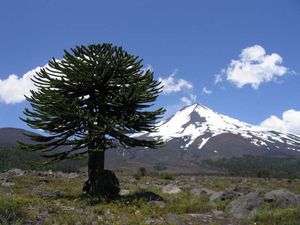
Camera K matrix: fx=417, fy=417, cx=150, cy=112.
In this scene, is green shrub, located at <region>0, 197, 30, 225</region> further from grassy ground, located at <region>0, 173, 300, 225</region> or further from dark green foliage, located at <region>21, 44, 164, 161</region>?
dark green foliage, located at <region>21, 44, 164, 161</region>

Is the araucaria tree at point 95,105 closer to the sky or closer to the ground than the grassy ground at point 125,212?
closer to the sky

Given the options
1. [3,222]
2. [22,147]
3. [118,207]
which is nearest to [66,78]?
[22,147]

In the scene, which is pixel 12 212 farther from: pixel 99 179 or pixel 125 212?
pixel 99 179

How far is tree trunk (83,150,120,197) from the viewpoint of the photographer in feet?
65.3

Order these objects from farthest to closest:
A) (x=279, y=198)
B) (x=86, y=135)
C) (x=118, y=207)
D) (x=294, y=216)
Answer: (x=86, y=135) < (x=279, y=198) < (x=118, y=207) < (x=294, y=216)

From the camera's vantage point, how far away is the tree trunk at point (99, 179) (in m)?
19.9

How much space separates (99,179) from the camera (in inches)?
787

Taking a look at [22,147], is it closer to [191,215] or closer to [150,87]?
[150,87]

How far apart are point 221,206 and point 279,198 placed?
242 cm

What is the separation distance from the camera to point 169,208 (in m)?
16.3

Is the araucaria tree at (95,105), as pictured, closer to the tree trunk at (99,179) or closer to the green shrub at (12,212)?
the tree trunk at (99,179)

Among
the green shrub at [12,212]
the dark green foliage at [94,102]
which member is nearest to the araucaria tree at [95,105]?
the dark green foliage at [94,102]

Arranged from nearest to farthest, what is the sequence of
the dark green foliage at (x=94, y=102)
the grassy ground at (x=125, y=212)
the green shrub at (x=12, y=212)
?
the green shrub at (x=12, y=212), the grassy ground at (x=125, y=212), the dark green foliage at (x=94, y=102)

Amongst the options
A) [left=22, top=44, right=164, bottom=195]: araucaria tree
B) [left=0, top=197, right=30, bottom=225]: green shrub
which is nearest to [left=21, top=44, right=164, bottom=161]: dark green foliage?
[left=22, top=44, right=164, bottom=195]: araucaria tree
